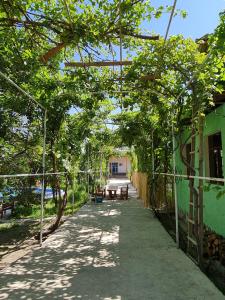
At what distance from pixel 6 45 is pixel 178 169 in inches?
270

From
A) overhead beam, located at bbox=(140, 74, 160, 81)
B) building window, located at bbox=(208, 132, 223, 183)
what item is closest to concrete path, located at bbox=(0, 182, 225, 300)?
building window, located at bbox=(208, 132, 223, 183)

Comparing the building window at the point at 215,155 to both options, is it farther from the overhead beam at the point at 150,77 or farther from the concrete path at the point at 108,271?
the overhead beam at the point at 150,77

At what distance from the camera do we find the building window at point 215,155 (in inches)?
285

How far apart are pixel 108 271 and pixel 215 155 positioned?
4347 millimetres

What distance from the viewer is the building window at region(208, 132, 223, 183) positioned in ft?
23.8

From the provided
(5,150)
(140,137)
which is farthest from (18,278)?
(140,137)

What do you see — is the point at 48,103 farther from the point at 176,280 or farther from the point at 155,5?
the point at 176,280

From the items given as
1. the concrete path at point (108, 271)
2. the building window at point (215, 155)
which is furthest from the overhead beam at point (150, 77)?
the concrete path at point (108, 271)

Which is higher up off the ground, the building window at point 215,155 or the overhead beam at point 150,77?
the overhead beam at point 150,77

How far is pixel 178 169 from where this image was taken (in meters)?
10.4

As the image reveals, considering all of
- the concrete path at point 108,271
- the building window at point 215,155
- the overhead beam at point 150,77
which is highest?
the overhead beam at point 150,77

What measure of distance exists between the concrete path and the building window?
1982 mm

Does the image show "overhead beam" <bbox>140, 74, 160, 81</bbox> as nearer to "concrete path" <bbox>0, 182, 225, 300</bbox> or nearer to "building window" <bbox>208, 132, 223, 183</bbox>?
"building window" <bbox>208, 132, 223, 183</bbox>

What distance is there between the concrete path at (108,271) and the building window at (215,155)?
6.50 ft
